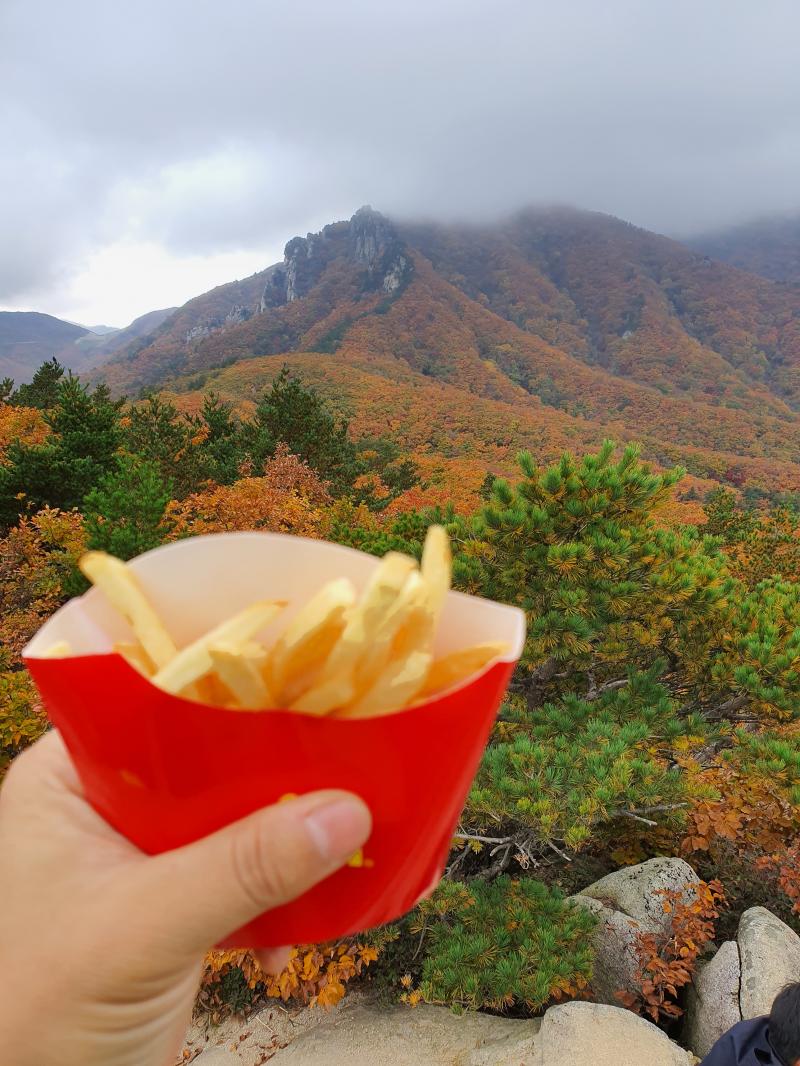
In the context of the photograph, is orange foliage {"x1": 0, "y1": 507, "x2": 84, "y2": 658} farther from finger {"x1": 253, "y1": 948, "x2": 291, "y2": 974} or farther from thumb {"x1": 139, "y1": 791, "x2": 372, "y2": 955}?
thumb {"x1": 139, "y1": 791, "x2": 372, "y2": 955}

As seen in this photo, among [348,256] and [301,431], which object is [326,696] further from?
Result: [348,256]

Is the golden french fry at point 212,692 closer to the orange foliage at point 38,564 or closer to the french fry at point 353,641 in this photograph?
the french fry at point 353,641

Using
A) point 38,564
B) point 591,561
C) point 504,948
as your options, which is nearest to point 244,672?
point 591,561

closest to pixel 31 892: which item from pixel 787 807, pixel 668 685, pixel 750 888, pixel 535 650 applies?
pixel 535 650

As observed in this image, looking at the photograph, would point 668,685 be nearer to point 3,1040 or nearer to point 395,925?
point 395,925

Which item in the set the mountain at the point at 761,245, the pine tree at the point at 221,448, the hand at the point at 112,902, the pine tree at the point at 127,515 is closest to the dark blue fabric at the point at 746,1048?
the hand at the point at 112,902

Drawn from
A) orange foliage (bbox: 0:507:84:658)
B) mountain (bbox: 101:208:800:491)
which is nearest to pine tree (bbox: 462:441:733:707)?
orange foliage (bbox: 0:507:84:658)
